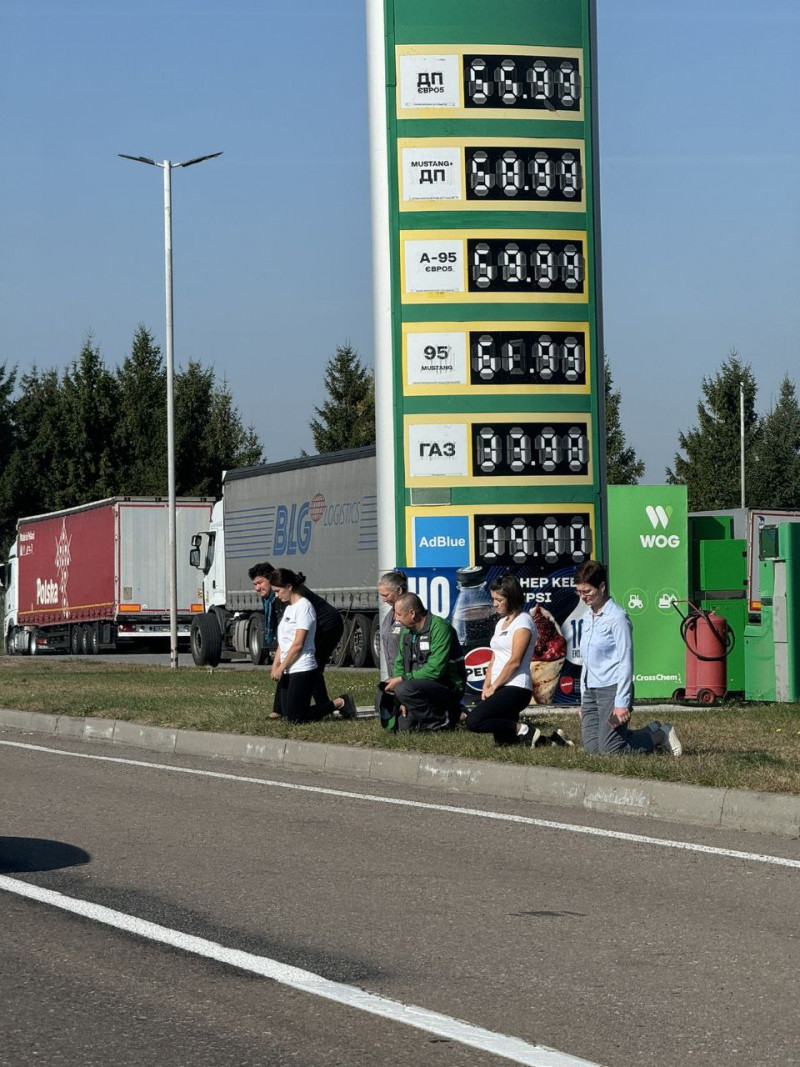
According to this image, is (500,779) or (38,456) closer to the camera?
(500,779)

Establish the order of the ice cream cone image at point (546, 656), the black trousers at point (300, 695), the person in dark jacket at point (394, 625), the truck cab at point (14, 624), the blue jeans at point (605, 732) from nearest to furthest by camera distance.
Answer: the blue jeans at point (605, 732), the person in dark jacket at point (394, 625), the black trousers at point (300, 695), the ice cream cone image at point (546, 656), the truck cab at point (14, 624)

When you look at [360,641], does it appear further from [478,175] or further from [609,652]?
[609,652]

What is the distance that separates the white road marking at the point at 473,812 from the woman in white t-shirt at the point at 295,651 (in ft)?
5.79

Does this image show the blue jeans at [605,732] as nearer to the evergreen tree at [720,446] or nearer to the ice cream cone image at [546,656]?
the ice cream cone image at [546,656]

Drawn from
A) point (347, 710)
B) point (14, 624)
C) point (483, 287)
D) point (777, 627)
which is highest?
point (483, 287)

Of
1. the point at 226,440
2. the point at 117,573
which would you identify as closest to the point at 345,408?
the point at 226,440

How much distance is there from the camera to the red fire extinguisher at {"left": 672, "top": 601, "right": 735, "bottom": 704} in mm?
20328

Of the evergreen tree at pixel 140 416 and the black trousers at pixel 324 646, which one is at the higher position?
the evergreen tree at pixel 140 416

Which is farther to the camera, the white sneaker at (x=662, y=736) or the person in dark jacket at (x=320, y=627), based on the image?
the person in dark jacket at (x=320, y=627)

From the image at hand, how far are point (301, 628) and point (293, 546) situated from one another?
61.2ft

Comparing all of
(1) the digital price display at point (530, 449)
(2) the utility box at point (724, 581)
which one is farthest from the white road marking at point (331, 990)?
(2) the utility box at point (724, 581)

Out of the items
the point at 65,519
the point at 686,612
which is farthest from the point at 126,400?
the point at 686,612

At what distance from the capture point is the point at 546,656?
18.9m

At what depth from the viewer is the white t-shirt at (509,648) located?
14.1 m
